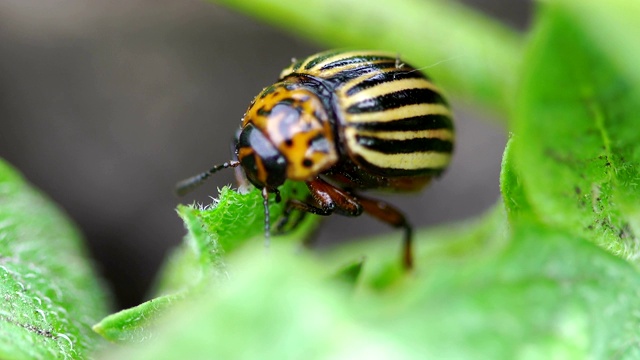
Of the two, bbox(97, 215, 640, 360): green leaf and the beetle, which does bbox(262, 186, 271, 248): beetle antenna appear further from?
bbox(97, 215, 640, 360): green leaf

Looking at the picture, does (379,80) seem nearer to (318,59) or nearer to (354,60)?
(354,60)

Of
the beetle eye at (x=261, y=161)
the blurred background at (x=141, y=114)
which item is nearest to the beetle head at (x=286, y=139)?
the beetle eye at (x=261, y=161)

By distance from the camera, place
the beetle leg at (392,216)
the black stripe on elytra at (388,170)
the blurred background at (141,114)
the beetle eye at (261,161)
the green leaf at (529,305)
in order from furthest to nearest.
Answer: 1. the blurred background at (141,114)
2. the beetle leg at (392,216)
3. the black stripe on elytra at (388,170)
4. the beetle eye at (261,161)
5. the green leaf at (529,305)

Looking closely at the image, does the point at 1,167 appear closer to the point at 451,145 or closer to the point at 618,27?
the point at 451,145

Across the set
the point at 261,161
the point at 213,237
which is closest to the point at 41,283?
the point at 213,237

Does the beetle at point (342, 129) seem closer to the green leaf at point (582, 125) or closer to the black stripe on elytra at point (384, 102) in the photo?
the black stripe on elytra at point (384, 102)

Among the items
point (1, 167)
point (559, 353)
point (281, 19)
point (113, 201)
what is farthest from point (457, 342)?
point (113, 201)
